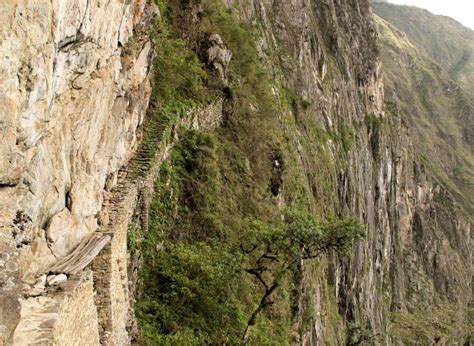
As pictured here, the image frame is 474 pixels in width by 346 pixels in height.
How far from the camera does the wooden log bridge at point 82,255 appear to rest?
29.1ft

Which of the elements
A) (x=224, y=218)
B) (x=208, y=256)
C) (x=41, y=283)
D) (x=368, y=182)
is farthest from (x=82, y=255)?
(x=368, y=182)

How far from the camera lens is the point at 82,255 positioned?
9750 mm

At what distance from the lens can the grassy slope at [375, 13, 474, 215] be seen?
138750 mm

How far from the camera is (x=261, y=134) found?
83.1 ft

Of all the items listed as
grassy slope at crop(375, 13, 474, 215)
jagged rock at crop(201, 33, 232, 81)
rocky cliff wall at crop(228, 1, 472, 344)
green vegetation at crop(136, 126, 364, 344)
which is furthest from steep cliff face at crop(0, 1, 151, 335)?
grassy slope at crop(375, 13, 474, 215)

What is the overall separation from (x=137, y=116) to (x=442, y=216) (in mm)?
98845

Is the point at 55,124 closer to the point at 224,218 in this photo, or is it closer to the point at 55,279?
the point at 55,279

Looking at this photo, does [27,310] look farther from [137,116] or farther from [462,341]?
[462,341]

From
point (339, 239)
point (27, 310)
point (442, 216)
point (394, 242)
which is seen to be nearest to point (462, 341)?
point (394, 242)

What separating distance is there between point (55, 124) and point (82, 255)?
8.36 ft

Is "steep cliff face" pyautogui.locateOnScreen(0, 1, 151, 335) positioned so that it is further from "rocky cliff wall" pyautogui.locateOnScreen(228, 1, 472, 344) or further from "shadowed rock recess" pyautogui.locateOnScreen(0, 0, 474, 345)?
"rocky cliff wall" pyautogui.locateOnScreen(228, 1, 472, 344)

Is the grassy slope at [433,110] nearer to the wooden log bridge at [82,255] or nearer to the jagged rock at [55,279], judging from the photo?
the wooden log bridge at [82,255]

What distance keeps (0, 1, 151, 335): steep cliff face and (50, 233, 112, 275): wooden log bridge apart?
0.17 meters

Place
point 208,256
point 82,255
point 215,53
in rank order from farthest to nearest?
point 215,53 < point 208,256 < point 82,255
